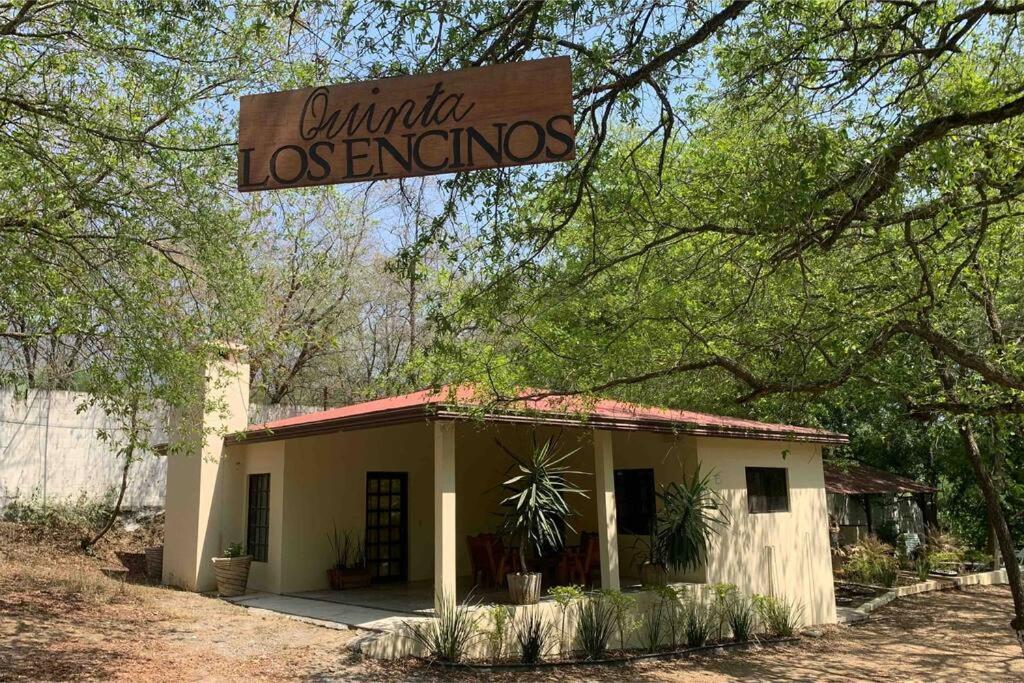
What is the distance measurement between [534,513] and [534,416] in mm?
1338

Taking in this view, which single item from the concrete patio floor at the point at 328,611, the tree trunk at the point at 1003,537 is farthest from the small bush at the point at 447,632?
the tree trunk at the point at 1003,537

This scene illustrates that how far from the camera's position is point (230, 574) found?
12.8 meters

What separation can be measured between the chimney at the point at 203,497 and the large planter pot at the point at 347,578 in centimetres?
207

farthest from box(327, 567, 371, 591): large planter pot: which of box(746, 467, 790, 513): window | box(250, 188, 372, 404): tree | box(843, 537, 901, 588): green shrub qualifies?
box(843, 537, 901, 588): green shrub

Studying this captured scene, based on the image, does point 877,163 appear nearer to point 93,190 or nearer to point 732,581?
point 93,190

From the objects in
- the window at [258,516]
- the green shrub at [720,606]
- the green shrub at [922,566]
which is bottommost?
the green shrub at [922,566]

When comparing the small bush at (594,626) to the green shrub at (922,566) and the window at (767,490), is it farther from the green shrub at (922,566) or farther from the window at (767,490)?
the green shrub at (922,566)

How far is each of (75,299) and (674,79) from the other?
6.25m

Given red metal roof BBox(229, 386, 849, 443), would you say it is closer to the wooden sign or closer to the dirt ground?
the dirt ground

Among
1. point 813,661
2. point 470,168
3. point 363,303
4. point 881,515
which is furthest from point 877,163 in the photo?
point 881,515

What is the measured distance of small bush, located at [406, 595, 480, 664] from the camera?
910cm

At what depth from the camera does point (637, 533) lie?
13125 millimetres

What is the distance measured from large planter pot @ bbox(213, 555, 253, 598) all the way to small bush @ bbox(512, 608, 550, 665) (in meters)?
5.40

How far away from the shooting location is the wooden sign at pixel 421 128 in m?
2.88
